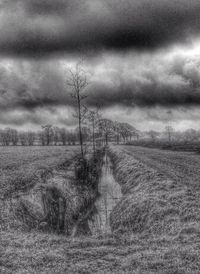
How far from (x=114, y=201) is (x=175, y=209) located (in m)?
8.58

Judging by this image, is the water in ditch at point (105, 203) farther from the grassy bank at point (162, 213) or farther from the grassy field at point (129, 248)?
the grassy field at point (129, 248)

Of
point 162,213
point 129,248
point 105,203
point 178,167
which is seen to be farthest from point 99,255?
point 178,167

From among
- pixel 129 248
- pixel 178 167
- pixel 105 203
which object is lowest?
pixel 105 203

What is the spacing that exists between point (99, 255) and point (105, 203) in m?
11.6

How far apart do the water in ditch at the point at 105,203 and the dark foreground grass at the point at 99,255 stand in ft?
14.4

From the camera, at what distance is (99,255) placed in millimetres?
8133

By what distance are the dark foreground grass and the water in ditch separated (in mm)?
4392

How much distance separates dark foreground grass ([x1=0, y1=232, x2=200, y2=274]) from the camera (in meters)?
7.07

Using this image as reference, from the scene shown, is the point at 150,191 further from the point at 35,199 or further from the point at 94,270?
the point at 94,270

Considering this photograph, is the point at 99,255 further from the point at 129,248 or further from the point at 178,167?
the point at 178,167

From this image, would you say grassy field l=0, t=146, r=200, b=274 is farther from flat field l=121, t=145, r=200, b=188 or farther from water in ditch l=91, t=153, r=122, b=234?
flat field l=121, t=145, r=200, b=188

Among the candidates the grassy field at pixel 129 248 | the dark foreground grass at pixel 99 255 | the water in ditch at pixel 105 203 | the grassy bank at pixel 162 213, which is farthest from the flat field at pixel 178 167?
the dark foreground grass at pixel 99 255

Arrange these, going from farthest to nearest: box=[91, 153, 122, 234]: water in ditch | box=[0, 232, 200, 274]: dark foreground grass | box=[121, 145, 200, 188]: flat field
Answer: box=[121, 145, 200, 188]: flat field, box=[91, 153, 122, 234]: water in ditch, box=[0, 232, 200, 274]: dark foreground grass

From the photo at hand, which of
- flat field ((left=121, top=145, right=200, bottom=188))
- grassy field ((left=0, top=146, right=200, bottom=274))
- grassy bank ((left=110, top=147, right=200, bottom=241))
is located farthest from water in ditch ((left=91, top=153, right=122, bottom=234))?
flat field ((left=121, top=145, right=200, bottom=188))
